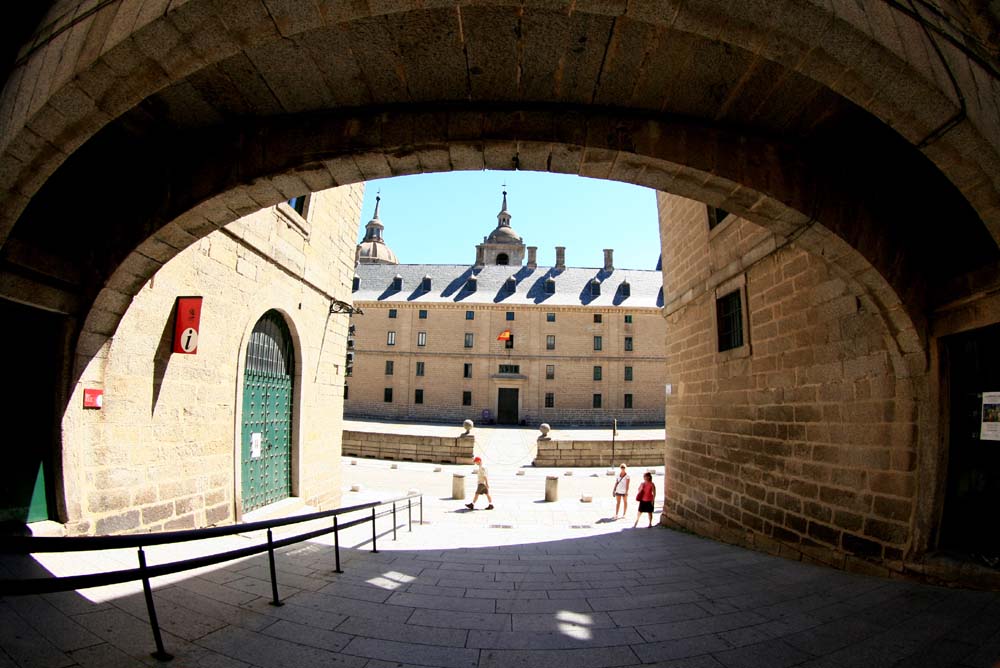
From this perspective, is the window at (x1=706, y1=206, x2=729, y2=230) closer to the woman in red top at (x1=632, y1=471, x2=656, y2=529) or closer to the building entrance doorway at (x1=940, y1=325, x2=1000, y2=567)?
the building entrance doorway at (x1=940, y1=325, x2=1000, y2=567)

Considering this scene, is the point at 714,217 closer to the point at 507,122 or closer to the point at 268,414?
the point at 507,122

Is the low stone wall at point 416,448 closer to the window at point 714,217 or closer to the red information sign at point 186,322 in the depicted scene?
the window at point 714,217

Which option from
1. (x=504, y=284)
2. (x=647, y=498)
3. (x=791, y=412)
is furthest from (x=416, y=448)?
(x=504, y=284)

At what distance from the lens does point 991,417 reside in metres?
3.76

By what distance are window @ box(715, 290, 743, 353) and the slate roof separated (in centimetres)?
3027

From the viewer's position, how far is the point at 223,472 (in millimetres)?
5723

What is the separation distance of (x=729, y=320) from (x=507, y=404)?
29744mm

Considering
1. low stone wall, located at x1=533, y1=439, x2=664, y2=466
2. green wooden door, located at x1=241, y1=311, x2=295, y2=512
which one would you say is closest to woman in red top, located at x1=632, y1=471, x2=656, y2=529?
green wooden door, located at x1=241, y1=311, x2=295, y2=512

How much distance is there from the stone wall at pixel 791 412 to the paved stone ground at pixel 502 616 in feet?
1.91

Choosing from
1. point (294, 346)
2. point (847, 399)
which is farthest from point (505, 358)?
point (847, 399)

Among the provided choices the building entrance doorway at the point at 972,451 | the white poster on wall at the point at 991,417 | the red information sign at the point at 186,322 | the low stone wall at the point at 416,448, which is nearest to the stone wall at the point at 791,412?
the building entrance doorway at the point at 972,451

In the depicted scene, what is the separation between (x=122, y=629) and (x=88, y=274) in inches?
116

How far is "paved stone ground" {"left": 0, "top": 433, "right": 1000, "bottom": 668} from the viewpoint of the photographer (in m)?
2.64

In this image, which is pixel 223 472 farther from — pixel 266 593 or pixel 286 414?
pixel 266 593
